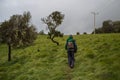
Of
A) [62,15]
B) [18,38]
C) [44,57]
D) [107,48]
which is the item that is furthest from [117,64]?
[62,15]

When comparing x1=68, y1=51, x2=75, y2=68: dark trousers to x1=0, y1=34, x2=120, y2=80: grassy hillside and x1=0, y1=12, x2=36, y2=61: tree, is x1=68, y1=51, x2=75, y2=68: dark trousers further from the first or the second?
x1=0, y1=12, x2=36, y2=61: tree

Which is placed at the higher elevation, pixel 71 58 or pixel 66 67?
pixel 71 58

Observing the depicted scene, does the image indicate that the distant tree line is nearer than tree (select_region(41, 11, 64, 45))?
No

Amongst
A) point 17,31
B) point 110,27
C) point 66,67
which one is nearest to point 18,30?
point 17,31

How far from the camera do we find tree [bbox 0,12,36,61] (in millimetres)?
42250

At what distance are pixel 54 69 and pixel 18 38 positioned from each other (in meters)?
13.3

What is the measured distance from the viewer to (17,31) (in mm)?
42625

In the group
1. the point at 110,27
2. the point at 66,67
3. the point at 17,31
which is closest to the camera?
the point at 66,67

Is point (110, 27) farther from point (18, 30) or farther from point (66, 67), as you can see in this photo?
point (66, 67)

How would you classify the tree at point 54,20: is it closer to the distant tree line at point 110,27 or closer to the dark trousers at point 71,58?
the dark trousers at point 71,58

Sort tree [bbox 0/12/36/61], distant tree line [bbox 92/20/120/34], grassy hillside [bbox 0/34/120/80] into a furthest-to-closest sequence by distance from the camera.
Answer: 1. distant tree line [bbox 92/20/120/34]
2. tree [bbox 0/12/36/61]
3. grassy hillside [bbox 0/34/120/80]

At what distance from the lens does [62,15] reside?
2037 inches

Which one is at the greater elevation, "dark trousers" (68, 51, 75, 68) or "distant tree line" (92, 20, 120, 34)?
"distant tree line" (92, 20, 120, 34)

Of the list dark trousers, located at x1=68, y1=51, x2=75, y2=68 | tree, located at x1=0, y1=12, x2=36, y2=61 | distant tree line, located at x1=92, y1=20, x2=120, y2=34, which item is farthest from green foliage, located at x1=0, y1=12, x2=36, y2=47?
distant tree line, located at x1=92, y1=20, x2=120, y2=34
